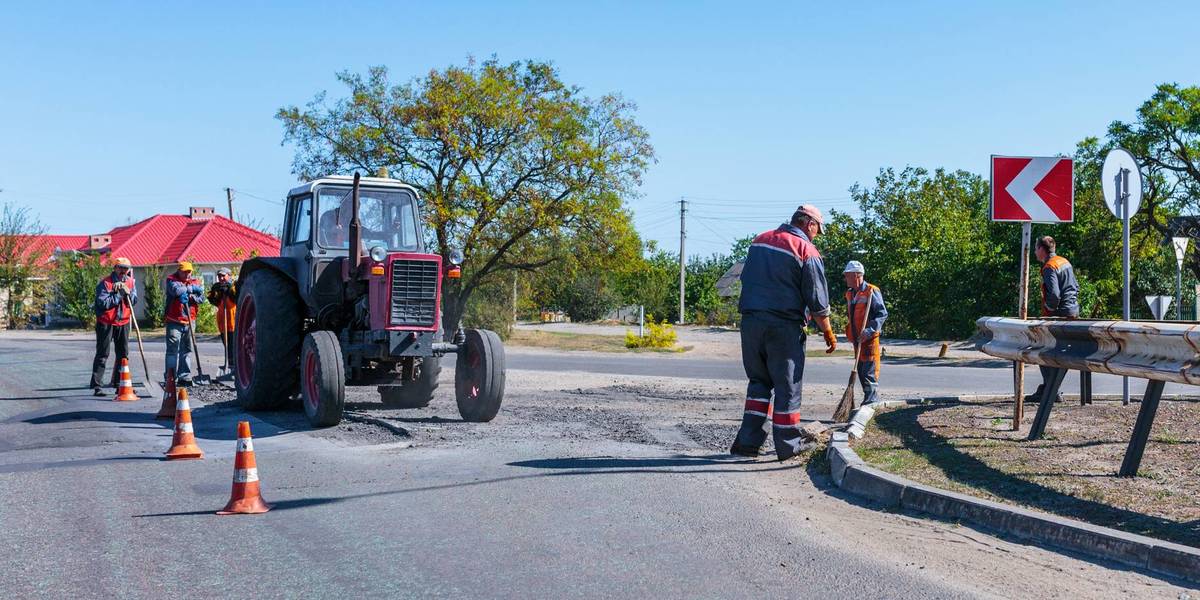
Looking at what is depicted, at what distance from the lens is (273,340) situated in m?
11.7

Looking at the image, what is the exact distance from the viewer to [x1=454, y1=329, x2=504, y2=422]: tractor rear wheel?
10812 mm

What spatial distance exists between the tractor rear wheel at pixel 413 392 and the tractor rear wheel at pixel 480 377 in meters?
1.23

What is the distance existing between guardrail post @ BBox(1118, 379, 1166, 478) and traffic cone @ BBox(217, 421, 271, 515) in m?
5.43

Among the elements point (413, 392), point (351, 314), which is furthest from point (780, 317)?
point (413, 392)

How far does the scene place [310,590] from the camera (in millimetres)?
4855

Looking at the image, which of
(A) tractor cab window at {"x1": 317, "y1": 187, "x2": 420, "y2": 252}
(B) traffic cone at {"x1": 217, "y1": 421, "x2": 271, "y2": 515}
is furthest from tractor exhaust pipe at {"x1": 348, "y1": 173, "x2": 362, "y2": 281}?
(B) traffic cone at {"x1": 217, "y1": 421, "x2": 271, "y2": 515}

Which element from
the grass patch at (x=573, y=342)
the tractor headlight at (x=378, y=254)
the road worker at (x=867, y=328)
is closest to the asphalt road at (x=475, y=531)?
the tractor headlight at (x=378, y=254)

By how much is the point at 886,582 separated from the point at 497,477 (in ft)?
11.0

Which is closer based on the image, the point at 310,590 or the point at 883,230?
the point at 310,590

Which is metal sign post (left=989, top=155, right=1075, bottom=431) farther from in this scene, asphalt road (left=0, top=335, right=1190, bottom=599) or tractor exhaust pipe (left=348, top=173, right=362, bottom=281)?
tractor exhaust pipe (left=348, top=173, right=362, bottom=281)

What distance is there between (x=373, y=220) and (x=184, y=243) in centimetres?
4612

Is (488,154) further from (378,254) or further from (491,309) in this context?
(378,254)

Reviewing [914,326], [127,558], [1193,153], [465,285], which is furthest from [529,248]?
[127,558]

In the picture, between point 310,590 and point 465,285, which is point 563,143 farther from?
point 310,590
